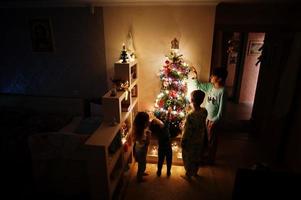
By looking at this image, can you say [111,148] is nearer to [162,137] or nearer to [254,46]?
[162,137]

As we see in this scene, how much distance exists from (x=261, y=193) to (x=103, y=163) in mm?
1466

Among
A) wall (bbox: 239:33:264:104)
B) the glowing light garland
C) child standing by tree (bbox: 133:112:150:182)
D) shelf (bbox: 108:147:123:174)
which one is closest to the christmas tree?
the glowing light garland

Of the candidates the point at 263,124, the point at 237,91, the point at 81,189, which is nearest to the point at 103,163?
the point at 81,189

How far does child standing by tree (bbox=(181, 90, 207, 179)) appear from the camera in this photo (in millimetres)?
2693

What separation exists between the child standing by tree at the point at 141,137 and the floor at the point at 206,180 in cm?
22

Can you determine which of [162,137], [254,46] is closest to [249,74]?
[254,46]

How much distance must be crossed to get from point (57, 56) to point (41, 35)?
1.50ft

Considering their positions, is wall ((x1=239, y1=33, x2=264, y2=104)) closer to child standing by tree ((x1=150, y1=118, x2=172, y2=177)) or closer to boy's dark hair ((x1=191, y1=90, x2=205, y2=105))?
boy's dark hair ((x1=191, y1=90, x2=205, y2=105))

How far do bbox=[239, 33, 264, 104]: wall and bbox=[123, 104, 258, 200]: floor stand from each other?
87.0 inches

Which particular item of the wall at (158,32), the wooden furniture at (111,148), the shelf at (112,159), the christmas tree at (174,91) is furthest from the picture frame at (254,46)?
the shelf at (112,159)

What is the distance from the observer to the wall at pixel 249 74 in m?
5.59

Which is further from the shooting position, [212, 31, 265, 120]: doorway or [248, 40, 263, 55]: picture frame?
[248, 40, 263, 55]: picture frame

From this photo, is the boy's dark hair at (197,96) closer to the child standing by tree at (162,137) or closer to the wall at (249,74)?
the child standing by tree at (162,137)

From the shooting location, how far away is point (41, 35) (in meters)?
3.87
